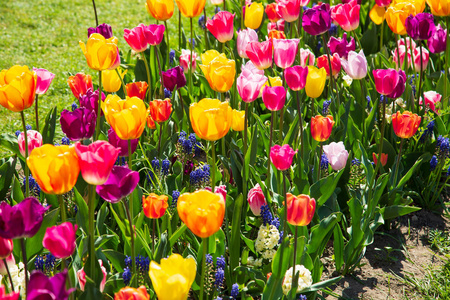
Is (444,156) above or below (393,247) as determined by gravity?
above

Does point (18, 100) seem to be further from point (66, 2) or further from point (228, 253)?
point (66, 2)

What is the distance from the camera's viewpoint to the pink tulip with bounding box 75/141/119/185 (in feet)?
5.36

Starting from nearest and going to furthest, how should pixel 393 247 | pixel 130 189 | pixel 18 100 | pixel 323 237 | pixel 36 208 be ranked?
pixel 36 208, pixel 130 189, pixel 18 100, pixel 323 237, pixel 393 247

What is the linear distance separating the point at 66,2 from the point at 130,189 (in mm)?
5744

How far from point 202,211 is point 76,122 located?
2.40ft

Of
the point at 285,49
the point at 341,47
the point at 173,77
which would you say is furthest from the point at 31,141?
the point at 341,47

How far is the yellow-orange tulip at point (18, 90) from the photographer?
7.03ft

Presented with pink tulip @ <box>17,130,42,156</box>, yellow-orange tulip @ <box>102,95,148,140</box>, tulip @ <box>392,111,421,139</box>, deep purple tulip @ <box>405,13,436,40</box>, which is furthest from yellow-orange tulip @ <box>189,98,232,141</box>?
deep purple tulip @ <box>405,13,436,40</box>

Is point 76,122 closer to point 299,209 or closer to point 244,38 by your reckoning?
point 299,209

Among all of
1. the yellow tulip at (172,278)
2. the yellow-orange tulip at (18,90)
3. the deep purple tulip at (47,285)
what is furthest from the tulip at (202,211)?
the yellow-orange tulip at (18,90)

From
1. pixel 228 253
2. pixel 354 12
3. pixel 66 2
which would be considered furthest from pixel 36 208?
pixel 66 2

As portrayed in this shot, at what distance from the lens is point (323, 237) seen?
2383 millimetres

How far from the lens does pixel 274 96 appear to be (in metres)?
2.36

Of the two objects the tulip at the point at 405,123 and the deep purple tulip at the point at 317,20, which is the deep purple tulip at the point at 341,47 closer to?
the deep purple tulip at the point at 317,20
